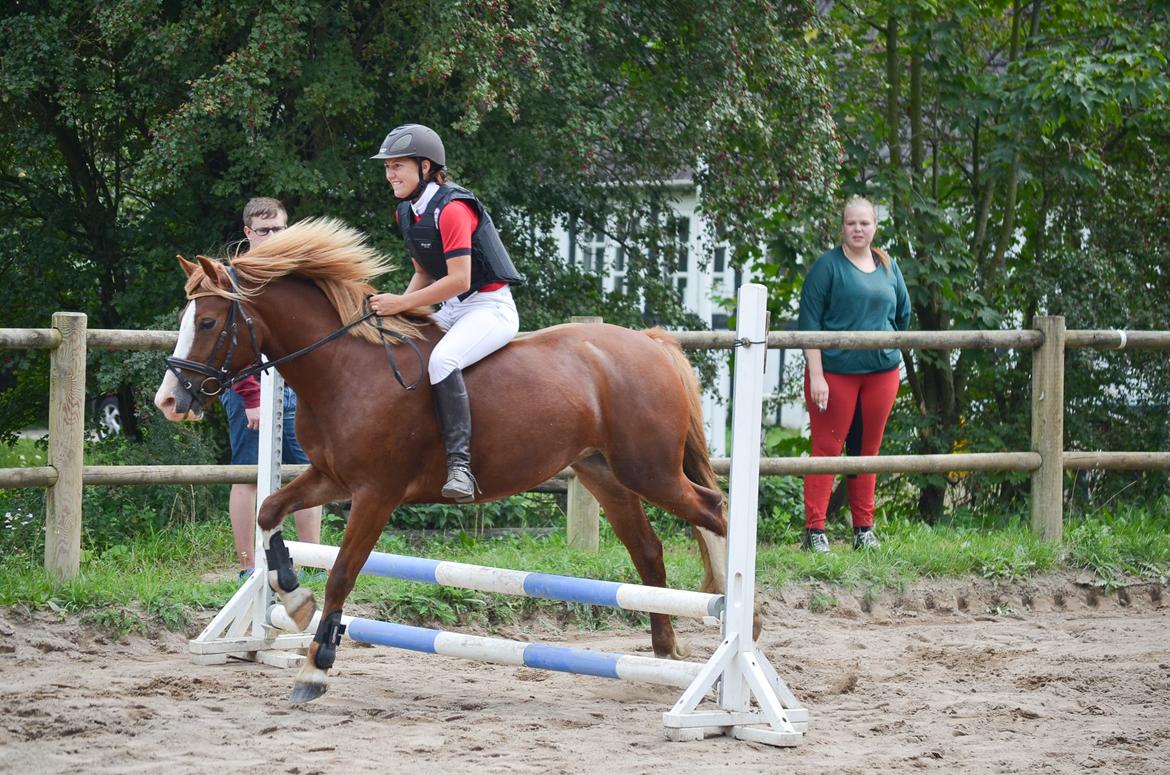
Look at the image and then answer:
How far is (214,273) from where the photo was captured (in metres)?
4.98

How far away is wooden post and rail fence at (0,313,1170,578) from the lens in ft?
21.5

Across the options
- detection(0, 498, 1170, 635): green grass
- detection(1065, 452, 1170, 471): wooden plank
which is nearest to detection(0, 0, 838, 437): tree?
detection(0, 498, 1170, 635): green grass

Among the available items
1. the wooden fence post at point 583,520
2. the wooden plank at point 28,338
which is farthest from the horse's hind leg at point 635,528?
the wooden plank at point 28,338

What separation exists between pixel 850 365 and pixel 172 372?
474 centimetres

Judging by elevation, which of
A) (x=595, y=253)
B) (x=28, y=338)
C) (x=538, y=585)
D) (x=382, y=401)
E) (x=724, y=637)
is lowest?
(x=724, y=637)

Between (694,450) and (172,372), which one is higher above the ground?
(172,372)

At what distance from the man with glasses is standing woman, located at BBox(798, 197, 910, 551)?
3.32 metres

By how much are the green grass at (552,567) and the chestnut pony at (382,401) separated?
1.33m

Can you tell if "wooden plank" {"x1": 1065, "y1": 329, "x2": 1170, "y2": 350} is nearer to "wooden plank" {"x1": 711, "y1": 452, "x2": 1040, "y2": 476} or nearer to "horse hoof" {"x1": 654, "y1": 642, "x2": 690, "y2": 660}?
"wooden plank" {"x1": 711, "y1": 452, "x2": 1040, "y2": 476}

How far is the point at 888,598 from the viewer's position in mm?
7453

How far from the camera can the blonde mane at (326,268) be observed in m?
5.12

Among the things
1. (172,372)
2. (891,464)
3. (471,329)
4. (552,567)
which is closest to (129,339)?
(172,372)

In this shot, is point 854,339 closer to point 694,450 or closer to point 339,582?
point 694,450

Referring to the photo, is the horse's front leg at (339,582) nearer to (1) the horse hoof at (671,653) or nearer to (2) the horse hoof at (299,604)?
(2) the horse hoof at (299,604)
